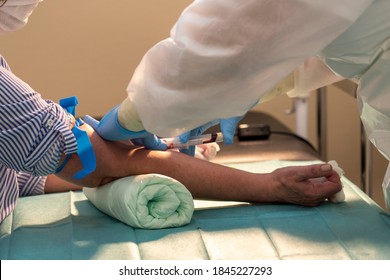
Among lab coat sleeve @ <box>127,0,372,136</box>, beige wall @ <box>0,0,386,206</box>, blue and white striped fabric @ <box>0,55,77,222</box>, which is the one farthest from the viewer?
beige wall @ <box>0,0,386,206</box>

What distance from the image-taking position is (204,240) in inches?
60.6

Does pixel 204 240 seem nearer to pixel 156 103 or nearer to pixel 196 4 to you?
pixel 156 103

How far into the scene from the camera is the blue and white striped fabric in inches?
63.0

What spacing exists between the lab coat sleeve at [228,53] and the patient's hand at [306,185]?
0.34m

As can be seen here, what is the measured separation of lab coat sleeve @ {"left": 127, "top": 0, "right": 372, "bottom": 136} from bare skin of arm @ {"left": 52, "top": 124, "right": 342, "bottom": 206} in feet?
0.96

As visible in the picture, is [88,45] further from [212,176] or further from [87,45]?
[212,176]

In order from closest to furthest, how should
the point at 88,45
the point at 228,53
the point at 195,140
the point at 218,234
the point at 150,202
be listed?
the point at 228,53 < the point at 218,234 < the point at 150,202 < the point at 195,140 < the point at 88,45

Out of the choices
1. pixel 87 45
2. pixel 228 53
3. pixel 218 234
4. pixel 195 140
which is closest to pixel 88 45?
pixel 87 45

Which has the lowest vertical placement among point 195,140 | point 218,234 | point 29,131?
point 218,234

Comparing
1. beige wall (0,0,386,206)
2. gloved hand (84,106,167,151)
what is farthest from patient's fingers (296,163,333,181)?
beige wall (0,0,386,206)

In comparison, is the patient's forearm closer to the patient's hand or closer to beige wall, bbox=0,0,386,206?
the patient's hand

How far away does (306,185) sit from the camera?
173 cm

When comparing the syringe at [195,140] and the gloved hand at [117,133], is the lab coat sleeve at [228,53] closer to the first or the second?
the gloved hand at [117,133]

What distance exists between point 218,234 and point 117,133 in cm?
31
